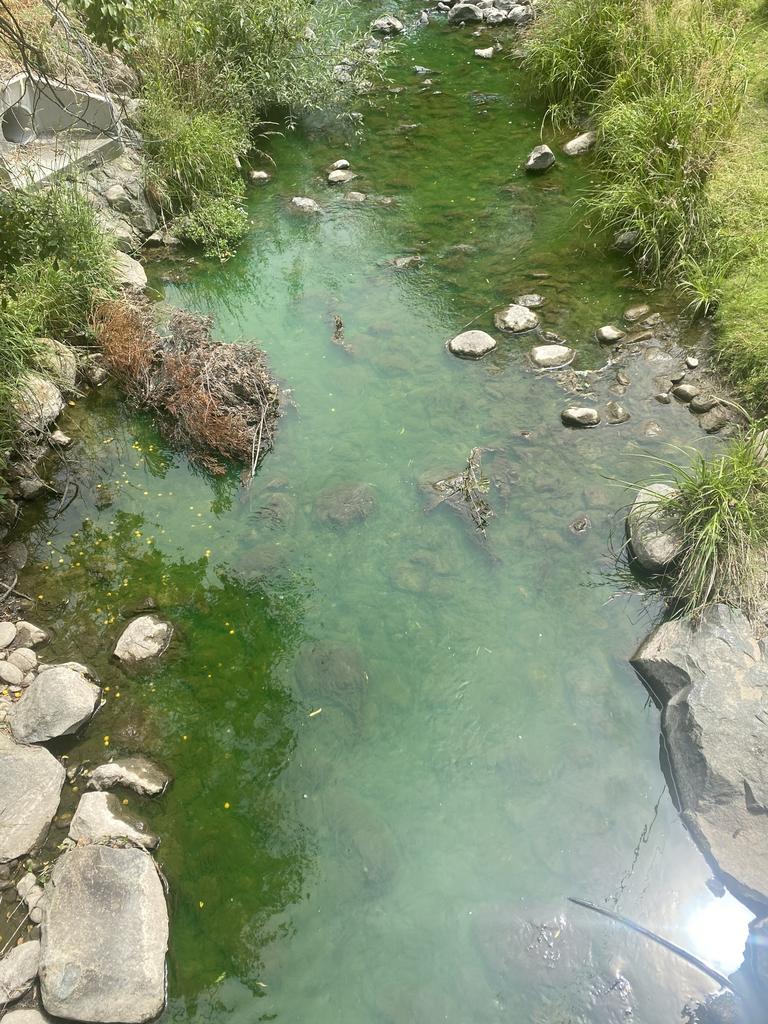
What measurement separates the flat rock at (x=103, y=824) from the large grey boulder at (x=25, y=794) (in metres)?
0.19

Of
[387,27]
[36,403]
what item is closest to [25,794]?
[36,403]

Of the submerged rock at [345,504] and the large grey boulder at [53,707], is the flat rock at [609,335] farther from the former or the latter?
the large grey boulder at [53,707]

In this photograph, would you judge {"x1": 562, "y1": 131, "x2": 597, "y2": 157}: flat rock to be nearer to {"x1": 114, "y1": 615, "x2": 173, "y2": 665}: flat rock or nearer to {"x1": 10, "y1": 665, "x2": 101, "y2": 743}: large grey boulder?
{"x1": 114, "y1": 615, "x2": 173, "y2": 665}: flat rock

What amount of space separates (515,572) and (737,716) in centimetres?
171

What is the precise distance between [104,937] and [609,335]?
6.10m

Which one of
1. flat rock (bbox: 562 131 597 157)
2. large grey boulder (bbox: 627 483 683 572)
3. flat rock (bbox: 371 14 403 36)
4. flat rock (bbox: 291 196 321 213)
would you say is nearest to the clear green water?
large grey boulder (bbox: 627 483 683 572)

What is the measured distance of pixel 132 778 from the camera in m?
4.26

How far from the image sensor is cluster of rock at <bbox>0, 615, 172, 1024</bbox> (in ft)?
11.3

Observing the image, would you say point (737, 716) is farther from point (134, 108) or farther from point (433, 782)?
point (134, 108)

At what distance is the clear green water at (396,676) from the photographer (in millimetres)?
3650

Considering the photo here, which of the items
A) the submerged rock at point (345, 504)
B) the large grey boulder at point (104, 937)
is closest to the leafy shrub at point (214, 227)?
the submerged rock at point (345, 504)

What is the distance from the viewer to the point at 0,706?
453 cm

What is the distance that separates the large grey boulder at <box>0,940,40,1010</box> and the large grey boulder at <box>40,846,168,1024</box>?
8 centimetres

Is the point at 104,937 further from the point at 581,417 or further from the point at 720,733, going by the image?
the point at 581,417
